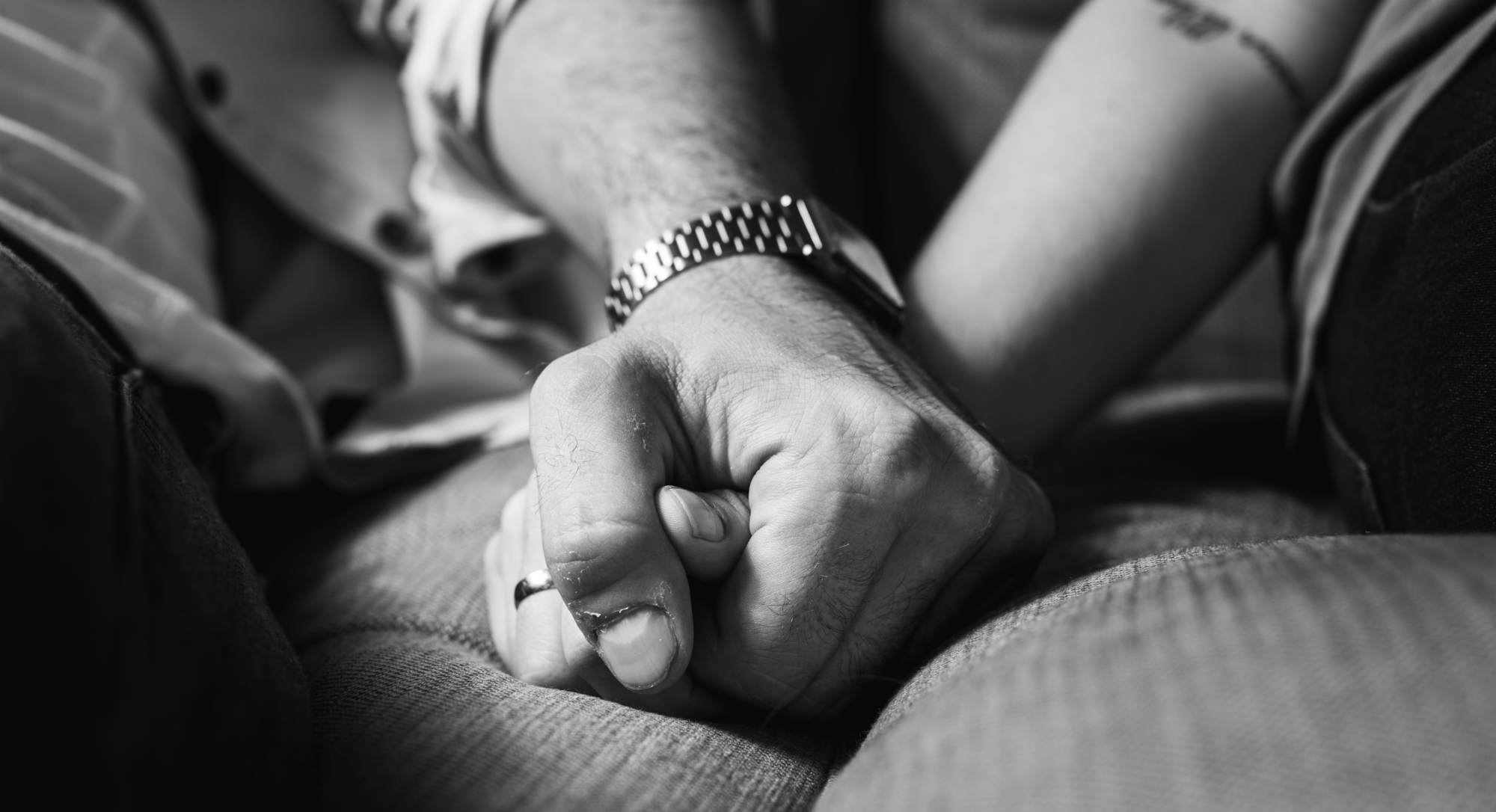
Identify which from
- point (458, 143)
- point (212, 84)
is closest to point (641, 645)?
point (458, 143)

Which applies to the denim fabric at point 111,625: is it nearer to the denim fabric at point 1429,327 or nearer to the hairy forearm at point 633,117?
the hairy forearm at point 633,117

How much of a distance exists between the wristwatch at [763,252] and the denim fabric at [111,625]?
0.24 metres

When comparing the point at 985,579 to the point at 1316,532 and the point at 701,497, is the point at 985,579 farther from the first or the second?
the point at 1316,532

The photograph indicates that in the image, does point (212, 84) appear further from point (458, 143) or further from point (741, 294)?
point (741, 294)

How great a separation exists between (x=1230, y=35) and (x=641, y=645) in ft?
1.91

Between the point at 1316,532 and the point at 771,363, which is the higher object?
the point at 771,363

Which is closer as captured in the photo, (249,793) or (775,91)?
(249,793)

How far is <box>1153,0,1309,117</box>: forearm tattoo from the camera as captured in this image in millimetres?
691

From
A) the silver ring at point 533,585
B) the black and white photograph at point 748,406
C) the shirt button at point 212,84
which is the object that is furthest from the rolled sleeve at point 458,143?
the silver ring at point 533,585

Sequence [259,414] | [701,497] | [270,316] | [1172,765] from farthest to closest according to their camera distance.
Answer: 1. [270,316]
2. [259,414]
3. [701,497]
4. [1172,765]

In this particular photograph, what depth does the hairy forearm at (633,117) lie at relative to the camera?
23.4 inches

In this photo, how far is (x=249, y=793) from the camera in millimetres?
316

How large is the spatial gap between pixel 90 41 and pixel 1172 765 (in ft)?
2.72

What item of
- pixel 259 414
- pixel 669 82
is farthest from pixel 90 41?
pixel 669 82
